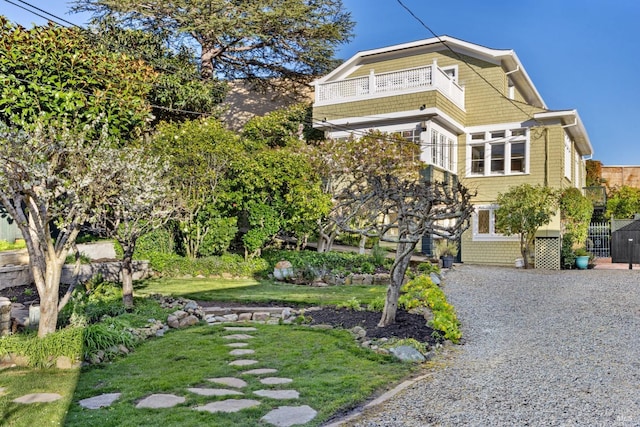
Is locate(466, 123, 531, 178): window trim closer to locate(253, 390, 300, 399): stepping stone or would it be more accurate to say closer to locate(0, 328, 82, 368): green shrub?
locate(253, 390, 300, 399): stepping stone

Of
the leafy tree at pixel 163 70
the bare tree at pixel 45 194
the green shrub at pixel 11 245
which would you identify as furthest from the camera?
the leafy tree at pixel 163 70

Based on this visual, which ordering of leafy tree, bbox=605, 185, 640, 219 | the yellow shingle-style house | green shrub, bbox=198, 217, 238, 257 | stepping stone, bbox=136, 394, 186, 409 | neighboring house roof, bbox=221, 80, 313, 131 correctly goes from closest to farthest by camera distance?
stepping stone, bbox=136, 394, 186, 409, green shrub, bbox=198, 217, 238, 257, the yellow shingle-style house, leafy tree, bbox=605, 185, 640, 219, neighboring house roof, bbox=221, 80, 313, 131

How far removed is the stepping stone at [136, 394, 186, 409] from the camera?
4.11 metres

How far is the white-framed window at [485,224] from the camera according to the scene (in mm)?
18828

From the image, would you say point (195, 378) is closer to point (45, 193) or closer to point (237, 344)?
point (237, 344)

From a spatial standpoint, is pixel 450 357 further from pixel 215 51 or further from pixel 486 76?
pixel 215 51

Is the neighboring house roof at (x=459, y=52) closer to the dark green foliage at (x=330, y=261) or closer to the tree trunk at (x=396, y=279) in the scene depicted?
the dark green foliage at (x=330, y=261)

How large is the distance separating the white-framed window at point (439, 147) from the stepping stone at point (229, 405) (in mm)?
13870

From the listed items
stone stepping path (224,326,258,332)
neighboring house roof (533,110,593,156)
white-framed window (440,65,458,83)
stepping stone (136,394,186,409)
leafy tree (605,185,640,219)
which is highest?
white-framed window (440,65,458,83)

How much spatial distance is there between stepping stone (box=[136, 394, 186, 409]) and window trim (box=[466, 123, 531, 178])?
55.6 feet

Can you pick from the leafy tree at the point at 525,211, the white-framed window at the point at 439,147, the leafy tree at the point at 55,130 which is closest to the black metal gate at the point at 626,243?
the leafy tree at the point at 525,211

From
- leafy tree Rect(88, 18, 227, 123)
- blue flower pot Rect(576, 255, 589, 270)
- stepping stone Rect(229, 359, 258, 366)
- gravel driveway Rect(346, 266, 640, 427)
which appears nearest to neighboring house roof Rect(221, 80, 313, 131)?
leafy tree Rect(88, 18, 227, 123)

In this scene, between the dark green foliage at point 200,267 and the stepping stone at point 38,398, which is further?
the dark green foliage at point 200,267

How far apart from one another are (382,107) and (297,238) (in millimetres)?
5883
